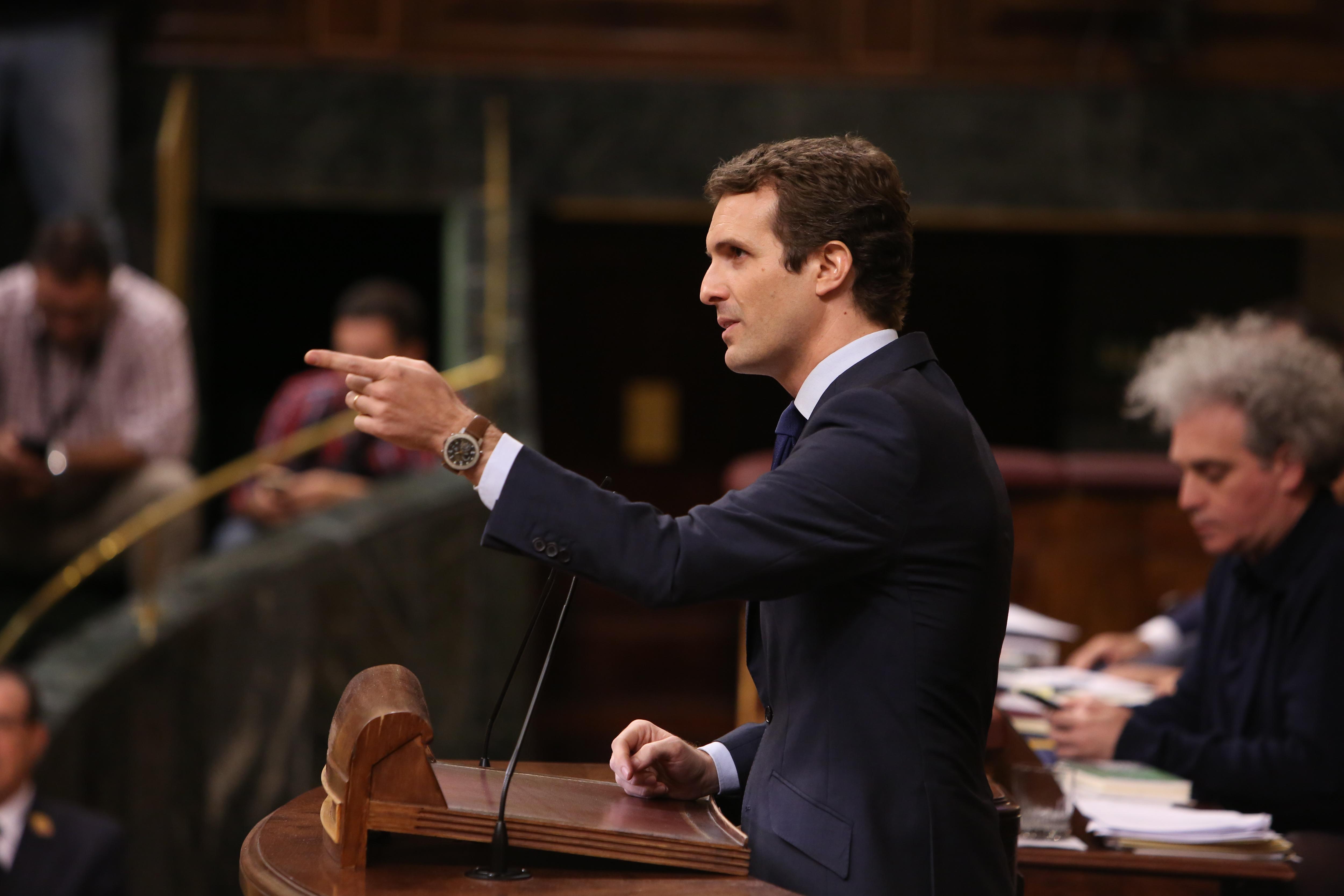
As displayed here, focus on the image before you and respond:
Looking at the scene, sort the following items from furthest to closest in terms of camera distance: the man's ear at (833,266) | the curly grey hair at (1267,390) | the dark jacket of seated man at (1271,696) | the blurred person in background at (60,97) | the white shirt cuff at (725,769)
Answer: the blurred person in background at (60,97)
the curly grey hair at (1267,390)
the dark jacket of seated man at (1271,696)
the white shirt cuff at (725,769)
the man's ear at (833,266)

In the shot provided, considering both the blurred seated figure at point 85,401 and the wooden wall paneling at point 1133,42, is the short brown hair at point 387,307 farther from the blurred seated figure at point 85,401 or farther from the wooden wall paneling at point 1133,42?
the wooden wall paneling at point 1133,42

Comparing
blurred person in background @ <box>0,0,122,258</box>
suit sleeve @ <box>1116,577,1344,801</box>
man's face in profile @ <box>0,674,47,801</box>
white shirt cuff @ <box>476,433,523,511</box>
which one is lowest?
man's face in profile @ <box>0,674,47,801</box>

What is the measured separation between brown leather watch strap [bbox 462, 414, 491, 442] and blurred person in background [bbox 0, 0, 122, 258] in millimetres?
4244

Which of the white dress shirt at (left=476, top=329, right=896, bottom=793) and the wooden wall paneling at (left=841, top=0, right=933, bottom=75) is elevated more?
the wooden wall paneling at (left=841, top=0, right=933, bottom=75)

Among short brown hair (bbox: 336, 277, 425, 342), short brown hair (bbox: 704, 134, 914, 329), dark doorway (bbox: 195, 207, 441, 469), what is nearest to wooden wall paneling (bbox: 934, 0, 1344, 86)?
short brown hair (bbox: 336, 277, 425, 342)

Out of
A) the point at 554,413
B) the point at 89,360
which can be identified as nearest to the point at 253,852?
the point at 89,360

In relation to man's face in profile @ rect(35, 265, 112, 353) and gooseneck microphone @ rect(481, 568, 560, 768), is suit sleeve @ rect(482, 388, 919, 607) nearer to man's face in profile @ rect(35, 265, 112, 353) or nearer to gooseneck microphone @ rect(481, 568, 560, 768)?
gooseneck microphone @ rect(481, 568, 560, 768)

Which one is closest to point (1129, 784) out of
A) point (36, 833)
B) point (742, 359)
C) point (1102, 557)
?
point (742, 359)

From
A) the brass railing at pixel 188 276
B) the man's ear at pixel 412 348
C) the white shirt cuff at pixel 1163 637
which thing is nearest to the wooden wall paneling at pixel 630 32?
the brass railing at pixel 188 276

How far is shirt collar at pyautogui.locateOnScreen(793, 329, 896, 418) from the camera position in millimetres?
1710

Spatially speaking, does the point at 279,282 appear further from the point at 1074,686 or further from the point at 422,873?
the point at 422,873

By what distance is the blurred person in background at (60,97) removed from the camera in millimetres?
5391

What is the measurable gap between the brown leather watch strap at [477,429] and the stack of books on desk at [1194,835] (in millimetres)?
1261

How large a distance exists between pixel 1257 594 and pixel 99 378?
3.58 metres
